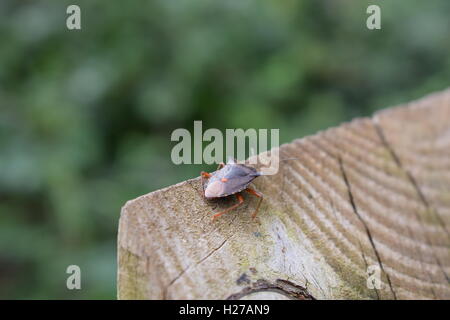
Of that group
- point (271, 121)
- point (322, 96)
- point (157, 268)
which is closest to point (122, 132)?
point (271, 121)

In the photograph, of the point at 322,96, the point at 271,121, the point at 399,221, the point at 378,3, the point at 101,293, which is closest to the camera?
the point at 399,221

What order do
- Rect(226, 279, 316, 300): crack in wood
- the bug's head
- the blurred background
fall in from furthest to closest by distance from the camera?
the blurred background, the bug's head, Rect(226, 279, 316, 300): crack in wood

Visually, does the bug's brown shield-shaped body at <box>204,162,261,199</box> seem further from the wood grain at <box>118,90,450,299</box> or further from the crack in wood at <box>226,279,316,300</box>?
the crack in wood at <box>226,279,316,300</box>

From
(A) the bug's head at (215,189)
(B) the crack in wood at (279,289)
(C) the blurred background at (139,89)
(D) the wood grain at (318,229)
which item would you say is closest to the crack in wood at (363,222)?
(D) the wood grain at (318,229)

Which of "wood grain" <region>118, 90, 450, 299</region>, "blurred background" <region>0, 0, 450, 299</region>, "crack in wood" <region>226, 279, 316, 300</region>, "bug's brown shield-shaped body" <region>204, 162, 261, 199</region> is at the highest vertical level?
"blurred background" <region>0, 0, 450, 299</region>

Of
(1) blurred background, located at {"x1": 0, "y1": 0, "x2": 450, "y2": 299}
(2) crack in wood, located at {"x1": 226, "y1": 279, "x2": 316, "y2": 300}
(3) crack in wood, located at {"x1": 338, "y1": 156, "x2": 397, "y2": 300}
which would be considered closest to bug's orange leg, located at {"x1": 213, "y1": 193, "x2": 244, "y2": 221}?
(2) crack in wood, located at {"x1": 226, "y1": 279, "x2": 316, "y2": 300}

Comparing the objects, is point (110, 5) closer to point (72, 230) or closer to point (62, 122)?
point (62, 122)

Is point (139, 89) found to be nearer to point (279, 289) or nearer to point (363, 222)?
point (363, 222)
